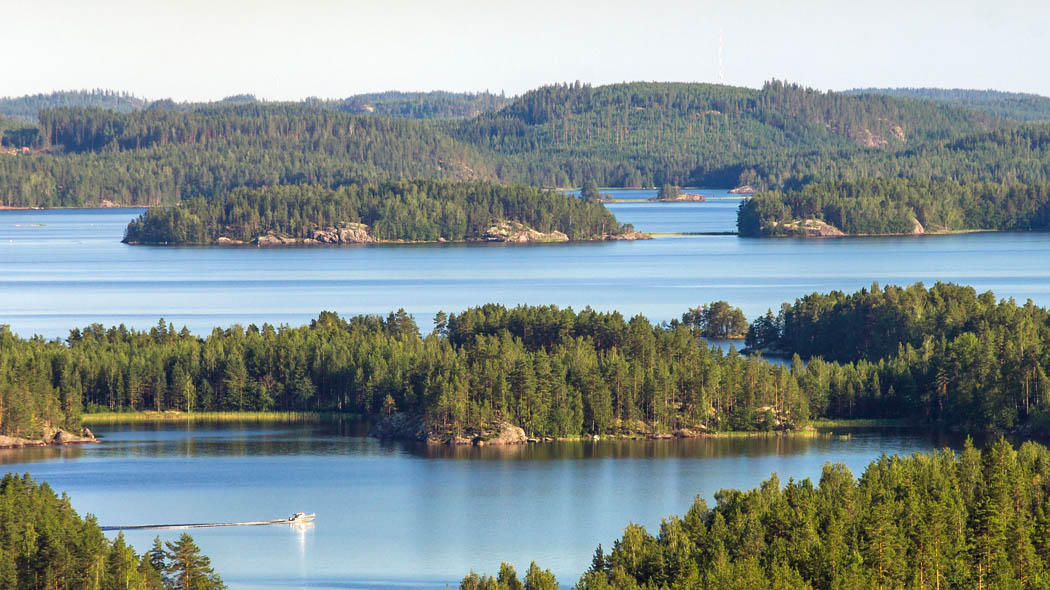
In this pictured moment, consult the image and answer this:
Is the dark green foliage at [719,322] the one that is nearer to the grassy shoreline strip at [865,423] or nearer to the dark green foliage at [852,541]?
the grassy shoreline strip at [865,423]

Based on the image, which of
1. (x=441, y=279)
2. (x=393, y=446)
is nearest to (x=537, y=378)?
(x=393, y=446)

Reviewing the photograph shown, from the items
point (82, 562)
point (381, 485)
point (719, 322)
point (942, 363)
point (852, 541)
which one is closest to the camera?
point (852, 541)

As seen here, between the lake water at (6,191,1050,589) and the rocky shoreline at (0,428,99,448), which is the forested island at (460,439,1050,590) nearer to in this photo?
the lake water at (6,191,1050,589)

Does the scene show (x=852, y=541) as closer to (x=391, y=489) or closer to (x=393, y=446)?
(x=391, y=489)

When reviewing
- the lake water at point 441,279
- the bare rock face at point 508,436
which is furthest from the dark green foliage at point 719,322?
the bare rock face at point 508,436

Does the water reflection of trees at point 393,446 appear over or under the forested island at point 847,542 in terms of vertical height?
under

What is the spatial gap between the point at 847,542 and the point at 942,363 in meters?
34.2

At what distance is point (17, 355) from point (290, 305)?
49.0 meters

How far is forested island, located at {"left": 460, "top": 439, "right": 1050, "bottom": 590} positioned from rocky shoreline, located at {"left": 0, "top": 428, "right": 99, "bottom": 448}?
3247 centimetres

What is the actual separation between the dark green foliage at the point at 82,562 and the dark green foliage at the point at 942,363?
38.0m

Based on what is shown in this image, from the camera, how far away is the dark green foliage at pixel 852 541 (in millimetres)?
38969

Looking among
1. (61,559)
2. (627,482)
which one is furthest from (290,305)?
(61,559)

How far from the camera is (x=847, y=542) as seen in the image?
41.7 m

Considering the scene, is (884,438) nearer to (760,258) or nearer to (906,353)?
(906,353)
